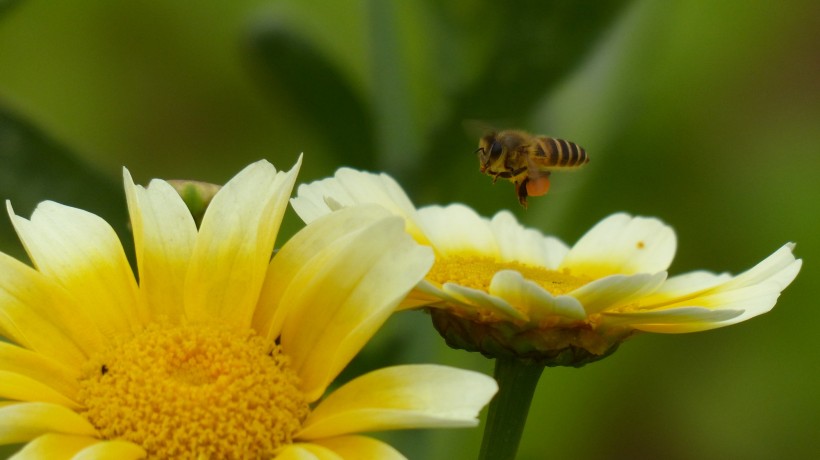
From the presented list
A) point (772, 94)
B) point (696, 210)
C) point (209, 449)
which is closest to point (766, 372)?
point (696, 210)

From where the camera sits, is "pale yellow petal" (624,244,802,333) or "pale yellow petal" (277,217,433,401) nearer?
"pale yellow petal" (277,217,433,401)

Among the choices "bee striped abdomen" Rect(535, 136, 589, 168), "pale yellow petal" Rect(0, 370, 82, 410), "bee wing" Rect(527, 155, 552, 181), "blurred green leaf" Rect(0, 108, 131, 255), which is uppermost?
"bee striped abdomen" Rect(535, 136, 589, 168)

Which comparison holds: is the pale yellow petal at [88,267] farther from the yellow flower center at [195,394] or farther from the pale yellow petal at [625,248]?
the pale yellow petal at [625,248]

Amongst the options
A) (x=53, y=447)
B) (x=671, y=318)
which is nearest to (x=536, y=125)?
(x=671, y=318)

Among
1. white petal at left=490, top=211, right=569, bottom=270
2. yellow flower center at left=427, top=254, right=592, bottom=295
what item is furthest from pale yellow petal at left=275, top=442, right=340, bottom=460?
white petal at left=490, top=211, right=569, bottom=270

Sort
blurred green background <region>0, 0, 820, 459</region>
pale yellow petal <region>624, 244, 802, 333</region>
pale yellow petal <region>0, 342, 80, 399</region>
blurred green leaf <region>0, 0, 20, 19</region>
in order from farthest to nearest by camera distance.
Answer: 1. blurred green background <region>0, 0, 820, 459</region>
2. blurred green leaf <region>0, 0, 20, 19</region>
3. pale yellow petal <region>624, 244, 802, 333</region>
4. pale yellow petal <region>0, 342, 80, 399</region>

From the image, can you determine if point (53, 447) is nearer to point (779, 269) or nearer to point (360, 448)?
point (360, 448)

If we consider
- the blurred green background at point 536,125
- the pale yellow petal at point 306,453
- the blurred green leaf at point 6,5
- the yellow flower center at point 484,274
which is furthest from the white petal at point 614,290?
the blurred green leaf at point 6,5

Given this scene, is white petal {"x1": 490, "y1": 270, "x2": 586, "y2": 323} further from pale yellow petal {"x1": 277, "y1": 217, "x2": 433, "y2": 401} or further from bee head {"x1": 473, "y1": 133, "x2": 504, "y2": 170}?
bee head {"x1": 473, "y1": 133, "x2": 504, "y2": 170}
